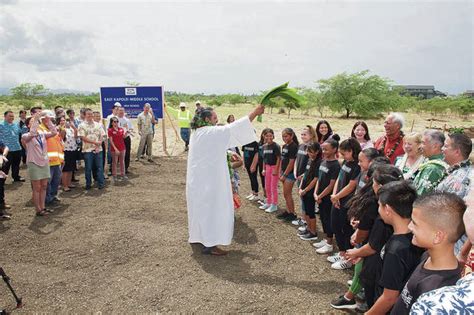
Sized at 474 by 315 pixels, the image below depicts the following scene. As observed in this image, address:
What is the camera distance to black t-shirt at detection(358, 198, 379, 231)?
9.53 feet

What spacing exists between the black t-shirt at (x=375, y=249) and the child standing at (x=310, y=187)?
1.96 meters

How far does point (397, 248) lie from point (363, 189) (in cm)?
96

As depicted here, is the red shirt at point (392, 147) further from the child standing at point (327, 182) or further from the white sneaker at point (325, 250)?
the white sneaker at point (325, 250)

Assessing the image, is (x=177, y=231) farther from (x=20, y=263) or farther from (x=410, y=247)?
(x=410, y=247)

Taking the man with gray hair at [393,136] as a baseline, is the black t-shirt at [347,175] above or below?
below

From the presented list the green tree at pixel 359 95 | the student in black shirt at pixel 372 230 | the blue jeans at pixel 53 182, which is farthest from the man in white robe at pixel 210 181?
the green tree at pixel 359 95

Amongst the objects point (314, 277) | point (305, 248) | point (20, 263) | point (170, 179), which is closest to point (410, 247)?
point (314, 277)

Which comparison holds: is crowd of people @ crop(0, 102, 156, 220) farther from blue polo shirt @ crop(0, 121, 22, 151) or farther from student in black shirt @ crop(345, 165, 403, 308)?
student in black shirt @ crop(345, 165, 403, 308)

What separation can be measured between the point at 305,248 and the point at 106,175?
6.21 metres

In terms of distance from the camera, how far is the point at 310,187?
15.6 feet

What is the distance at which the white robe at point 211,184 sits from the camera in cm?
443

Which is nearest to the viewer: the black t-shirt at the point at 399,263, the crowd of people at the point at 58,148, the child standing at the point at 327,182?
the black t-shirt at the point at 399,263

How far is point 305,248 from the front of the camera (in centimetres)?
470

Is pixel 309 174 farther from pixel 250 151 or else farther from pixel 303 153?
pixel 250 151
